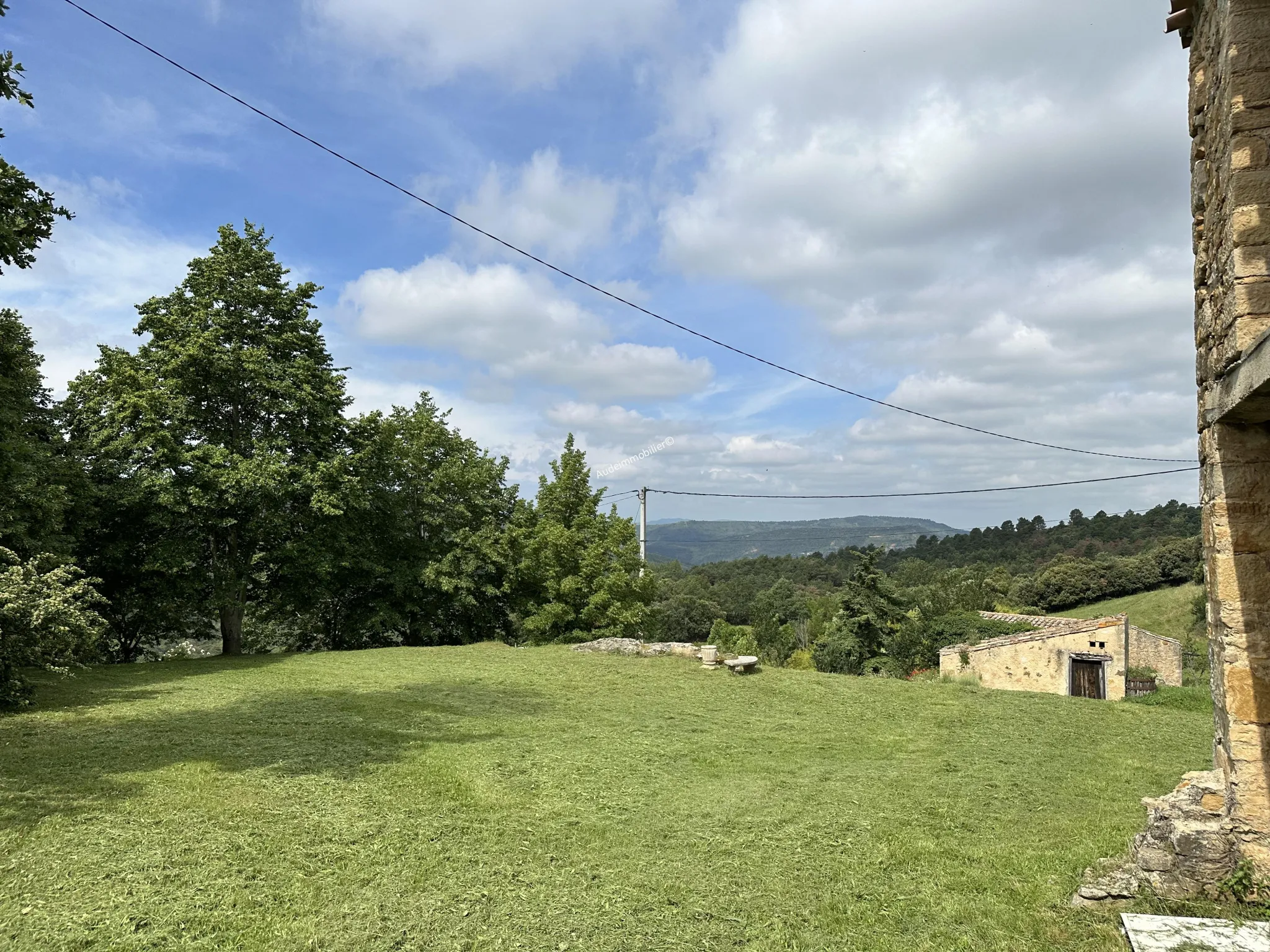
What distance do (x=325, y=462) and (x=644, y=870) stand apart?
555 inches

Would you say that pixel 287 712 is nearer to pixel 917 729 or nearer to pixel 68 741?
pixel 68 741

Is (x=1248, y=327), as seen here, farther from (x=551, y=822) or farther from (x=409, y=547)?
(x=409, y=547)

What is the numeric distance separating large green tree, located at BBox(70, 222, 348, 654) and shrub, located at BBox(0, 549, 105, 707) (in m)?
6.94

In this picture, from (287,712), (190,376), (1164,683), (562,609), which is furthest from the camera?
(1164,683)

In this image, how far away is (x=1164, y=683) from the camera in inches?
878

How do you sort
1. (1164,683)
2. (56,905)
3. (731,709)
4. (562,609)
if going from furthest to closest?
1. (1164,683)
2. (562,609)
3. (731,709)
4. (56,905)

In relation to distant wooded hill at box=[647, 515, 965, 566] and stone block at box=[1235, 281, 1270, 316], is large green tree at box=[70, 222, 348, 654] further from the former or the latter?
distant wooded hill at box=[647, 515, 965, 566]

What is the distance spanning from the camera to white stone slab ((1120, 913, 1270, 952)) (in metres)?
3.13

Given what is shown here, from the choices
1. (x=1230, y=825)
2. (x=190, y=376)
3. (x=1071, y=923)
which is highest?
(x=190, y=376)

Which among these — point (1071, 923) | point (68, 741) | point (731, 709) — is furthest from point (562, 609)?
point (1071, 923)

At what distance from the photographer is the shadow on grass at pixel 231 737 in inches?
234

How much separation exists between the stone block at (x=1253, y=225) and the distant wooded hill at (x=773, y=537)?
61.1 m

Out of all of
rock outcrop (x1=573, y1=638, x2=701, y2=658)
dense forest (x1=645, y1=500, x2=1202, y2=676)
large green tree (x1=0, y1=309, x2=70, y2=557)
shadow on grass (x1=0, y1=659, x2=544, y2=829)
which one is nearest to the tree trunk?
large green tree (x1=0, y1=309, x2=70, y2=557)

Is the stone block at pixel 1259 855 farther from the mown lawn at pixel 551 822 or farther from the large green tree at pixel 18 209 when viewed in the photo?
the large green tree at pixel 18 209
